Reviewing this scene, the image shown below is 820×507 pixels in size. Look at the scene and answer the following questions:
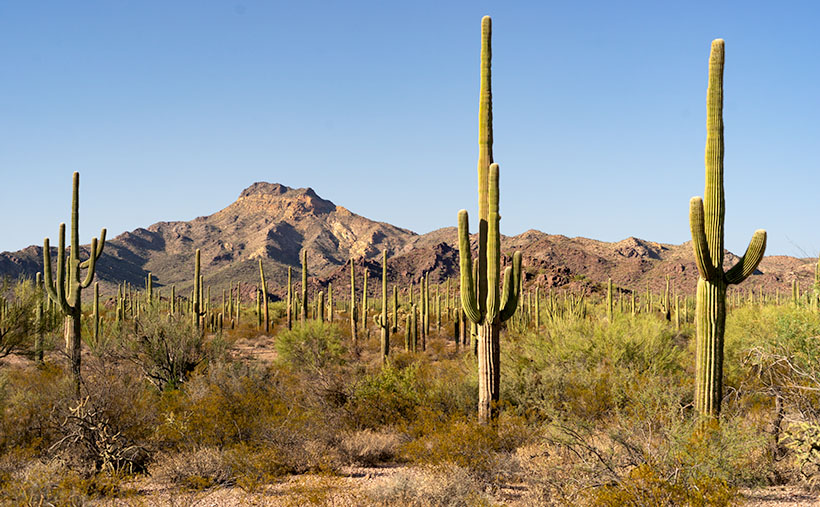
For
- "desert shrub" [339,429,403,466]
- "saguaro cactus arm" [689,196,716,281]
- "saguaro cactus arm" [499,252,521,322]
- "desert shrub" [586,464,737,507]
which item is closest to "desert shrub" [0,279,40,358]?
"desert shrub" [339,429,403,466]

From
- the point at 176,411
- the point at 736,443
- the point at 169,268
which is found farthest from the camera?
the point at 169,268

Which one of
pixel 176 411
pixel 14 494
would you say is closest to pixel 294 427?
pixel 176 411

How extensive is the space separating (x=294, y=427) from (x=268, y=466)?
104 centimetres

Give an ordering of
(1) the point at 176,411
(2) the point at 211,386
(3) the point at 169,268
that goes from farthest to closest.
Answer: (3) the point at 169,268, (2) the point at 211,386, (1) the point at 176,411

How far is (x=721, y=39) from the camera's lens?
9.39 metres

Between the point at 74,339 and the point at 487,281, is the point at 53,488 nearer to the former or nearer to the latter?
the point at 487,281

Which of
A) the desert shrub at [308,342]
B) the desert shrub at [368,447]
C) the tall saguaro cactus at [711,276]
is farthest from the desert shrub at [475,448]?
the desert shrub at [308,342]

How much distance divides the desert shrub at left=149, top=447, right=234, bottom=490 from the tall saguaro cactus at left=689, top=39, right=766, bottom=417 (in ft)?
22.2

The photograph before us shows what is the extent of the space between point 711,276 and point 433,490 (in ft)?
16.0

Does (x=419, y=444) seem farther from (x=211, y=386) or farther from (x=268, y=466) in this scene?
(x=211, y=386)

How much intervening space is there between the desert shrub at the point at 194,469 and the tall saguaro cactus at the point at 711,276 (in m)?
6.77

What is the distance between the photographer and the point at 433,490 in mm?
7754

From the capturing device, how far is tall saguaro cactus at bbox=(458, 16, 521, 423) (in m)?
10.2

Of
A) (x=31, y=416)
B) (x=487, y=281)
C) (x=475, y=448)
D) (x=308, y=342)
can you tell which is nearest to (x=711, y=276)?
(x=487, y=281)
